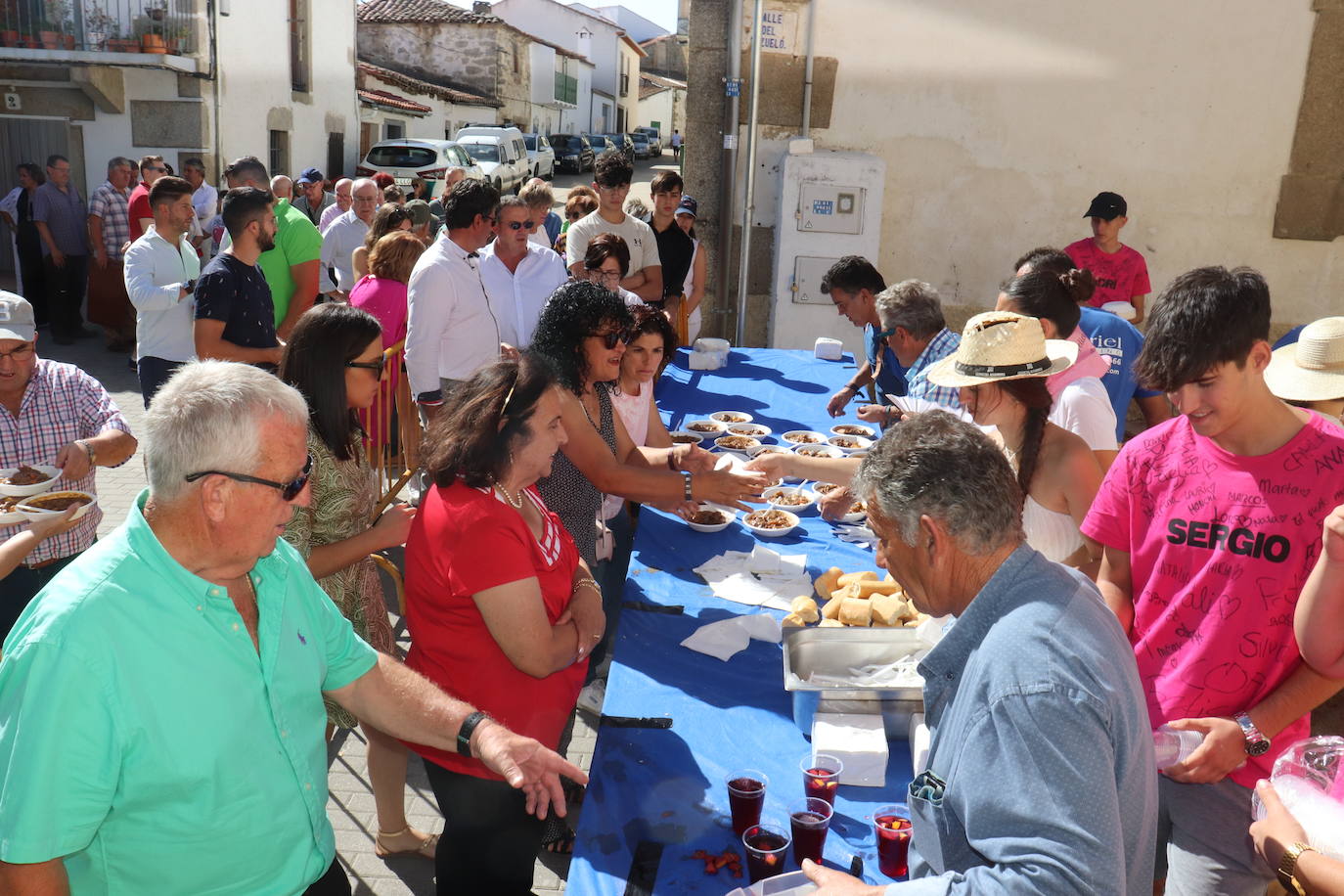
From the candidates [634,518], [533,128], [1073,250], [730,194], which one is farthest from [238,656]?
[533,128]

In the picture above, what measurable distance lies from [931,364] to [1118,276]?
3.71 m

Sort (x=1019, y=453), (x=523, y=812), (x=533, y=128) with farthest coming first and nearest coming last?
(x=533, y=128)
(x=1019, y=453)
(x=523, y=812)

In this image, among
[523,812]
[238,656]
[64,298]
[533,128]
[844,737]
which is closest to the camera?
[238,656]

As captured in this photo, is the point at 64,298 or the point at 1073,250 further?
the point at 64,298

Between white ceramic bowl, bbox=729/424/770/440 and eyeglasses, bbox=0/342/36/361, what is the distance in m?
3.26

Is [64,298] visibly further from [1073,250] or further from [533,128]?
[533,128]

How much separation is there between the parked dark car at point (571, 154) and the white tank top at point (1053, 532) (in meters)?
35.0

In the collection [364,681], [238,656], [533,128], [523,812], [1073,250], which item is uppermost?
[533,128]

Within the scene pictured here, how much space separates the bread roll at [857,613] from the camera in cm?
313

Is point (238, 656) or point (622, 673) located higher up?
point (238, 656)

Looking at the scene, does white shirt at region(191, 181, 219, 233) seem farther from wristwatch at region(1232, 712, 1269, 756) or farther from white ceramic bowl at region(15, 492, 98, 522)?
wristwatch at region(1232, 712, 1269, 756)

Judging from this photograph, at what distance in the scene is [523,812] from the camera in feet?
8.91

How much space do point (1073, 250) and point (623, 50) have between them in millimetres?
51945

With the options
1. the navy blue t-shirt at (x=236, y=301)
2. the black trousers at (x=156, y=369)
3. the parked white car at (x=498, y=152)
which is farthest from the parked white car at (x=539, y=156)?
the navy blue t-shirt at (x=236, y=301)
